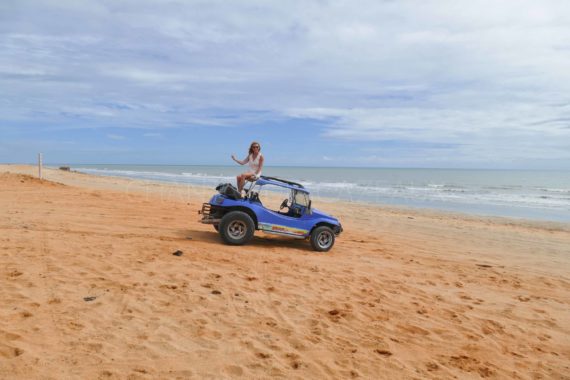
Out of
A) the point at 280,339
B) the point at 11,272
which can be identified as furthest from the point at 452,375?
the point at 11,272

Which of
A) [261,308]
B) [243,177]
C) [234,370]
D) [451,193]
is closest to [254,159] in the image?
[243,177]

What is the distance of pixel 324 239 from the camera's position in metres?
8.88

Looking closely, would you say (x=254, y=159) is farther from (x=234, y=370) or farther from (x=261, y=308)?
(x=234, y=370)

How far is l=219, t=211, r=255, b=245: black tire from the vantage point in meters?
8.30

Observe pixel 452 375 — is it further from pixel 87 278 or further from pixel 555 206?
pixel 555 206

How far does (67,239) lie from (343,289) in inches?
203

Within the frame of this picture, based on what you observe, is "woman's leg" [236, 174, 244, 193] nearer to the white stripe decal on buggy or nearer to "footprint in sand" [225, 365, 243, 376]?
the white stripe decal on buggy

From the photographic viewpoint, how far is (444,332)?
4805mm

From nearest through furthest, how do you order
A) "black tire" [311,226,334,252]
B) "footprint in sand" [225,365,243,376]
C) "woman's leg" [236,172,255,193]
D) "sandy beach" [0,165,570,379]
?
"footprint in sand" [225,365,243,376], "sandy beach" [0,165,570,379], "woman's leg" [236,172,255,193], "black tire" [311,226,334,252]

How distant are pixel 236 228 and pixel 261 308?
11.6 ft

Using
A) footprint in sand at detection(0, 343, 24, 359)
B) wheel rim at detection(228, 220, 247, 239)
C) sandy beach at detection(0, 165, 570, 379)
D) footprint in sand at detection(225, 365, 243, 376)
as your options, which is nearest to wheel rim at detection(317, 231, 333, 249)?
sandy beach at detection(0, 165, 570, 379)

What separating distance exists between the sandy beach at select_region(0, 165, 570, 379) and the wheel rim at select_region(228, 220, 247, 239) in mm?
331

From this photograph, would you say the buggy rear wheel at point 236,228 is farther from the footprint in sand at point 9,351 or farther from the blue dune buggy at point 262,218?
the footprint in sand at point 9,351

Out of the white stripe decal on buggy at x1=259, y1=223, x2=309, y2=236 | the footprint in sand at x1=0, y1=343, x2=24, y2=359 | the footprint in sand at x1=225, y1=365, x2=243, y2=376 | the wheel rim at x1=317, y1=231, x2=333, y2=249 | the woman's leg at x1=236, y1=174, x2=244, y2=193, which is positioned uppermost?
the woman's leg at x1=236, y1=174, x2=244, y2=193
